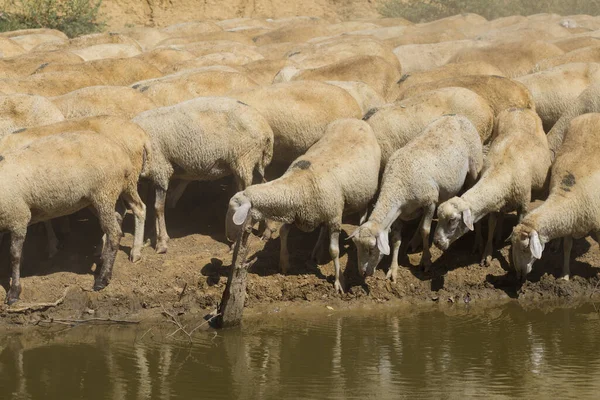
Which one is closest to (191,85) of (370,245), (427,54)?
(370,245)

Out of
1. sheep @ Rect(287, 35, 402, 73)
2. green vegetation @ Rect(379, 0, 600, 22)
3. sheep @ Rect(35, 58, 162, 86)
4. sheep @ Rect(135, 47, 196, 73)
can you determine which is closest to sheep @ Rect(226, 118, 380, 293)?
sheep @ Rect(35, 58, 162, 86)

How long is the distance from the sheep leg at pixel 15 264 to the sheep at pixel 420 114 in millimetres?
4367

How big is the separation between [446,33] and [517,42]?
13.6 feet

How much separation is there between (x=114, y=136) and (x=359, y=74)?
4.99 m

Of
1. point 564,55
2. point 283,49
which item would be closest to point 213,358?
point 564,55

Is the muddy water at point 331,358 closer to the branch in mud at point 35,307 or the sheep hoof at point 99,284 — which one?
the branch in mud at point 35,307

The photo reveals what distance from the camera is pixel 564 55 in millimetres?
16109

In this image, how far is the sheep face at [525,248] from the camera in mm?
10578

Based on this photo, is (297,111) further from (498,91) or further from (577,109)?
(577,109)

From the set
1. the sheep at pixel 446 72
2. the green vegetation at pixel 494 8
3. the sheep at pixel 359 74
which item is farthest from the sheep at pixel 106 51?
the green vegetation at pixel 494 8

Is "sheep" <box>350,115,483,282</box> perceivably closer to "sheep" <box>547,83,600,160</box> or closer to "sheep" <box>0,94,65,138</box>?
"sheep" <box>547,83,600,160</box>

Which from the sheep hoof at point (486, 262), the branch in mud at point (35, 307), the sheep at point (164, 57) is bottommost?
the branch in mud at point (35, 307)

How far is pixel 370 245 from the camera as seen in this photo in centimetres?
1062

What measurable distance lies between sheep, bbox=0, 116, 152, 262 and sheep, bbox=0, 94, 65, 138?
33.5 inches
